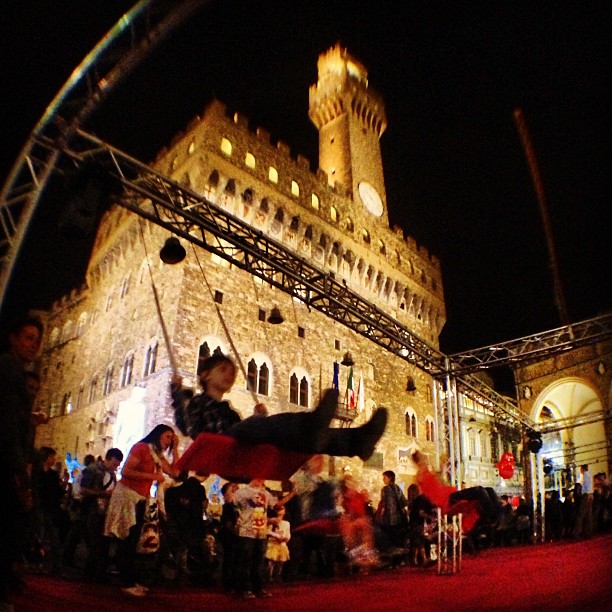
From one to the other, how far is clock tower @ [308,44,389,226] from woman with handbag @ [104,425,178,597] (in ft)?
61.9

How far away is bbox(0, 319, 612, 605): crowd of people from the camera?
9.44 feet

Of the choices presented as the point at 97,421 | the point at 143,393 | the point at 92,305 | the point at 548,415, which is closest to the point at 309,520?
the point at 143,393

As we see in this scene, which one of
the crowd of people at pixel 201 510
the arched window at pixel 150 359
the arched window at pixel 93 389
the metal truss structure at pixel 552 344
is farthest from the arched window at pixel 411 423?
the crowd of people at pixel 201 510

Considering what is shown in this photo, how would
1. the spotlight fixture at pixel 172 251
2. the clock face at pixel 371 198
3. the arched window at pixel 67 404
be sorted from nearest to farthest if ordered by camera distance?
1. the spotlight fixture at pixel 172 251
2. the arched window at pixel 67 404
3. the clock face at pixel 371 198

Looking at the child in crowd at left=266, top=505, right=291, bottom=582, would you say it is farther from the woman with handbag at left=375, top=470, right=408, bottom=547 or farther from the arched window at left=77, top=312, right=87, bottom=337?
the arched window at left=77, top=312, right=87, bottom=337

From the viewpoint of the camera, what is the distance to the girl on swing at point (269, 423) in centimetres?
334

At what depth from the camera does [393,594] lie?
460 centimetres

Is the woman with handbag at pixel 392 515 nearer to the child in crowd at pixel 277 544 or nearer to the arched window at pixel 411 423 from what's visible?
the child in crowd at pixel 277 544

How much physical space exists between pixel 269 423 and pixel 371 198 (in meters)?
20.5

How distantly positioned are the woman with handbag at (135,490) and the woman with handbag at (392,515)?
3299 mm

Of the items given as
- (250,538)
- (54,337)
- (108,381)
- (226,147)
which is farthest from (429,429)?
(250,538)

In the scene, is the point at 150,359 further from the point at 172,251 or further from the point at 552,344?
the point at 552,344

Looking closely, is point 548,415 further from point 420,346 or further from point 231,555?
point 231,555

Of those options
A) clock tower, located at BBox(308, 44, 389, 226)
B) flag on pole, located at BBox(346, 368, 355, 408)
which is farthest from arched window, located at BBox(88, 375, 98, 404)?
clock tower, located at BBox(308, 44, 389, 226)
